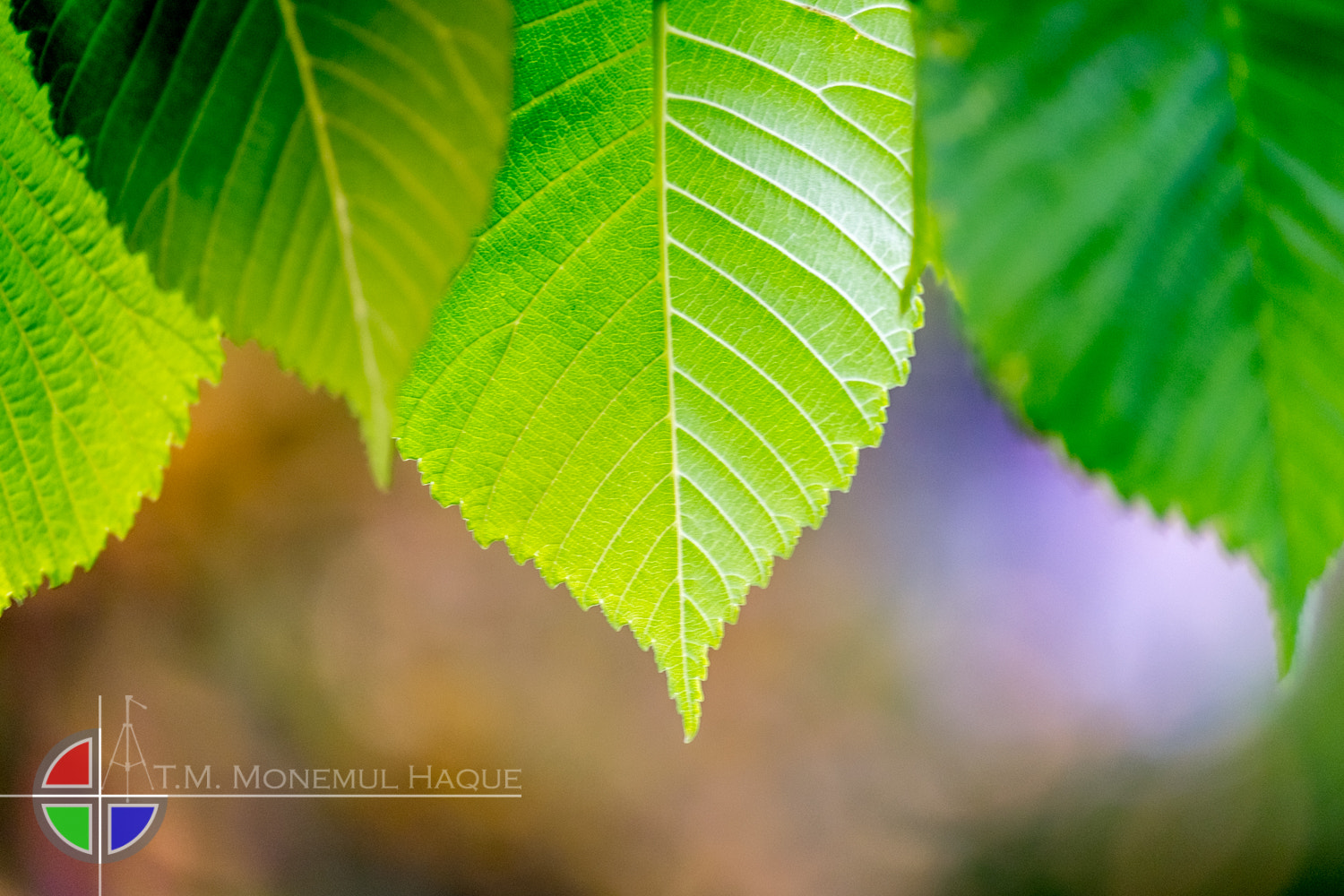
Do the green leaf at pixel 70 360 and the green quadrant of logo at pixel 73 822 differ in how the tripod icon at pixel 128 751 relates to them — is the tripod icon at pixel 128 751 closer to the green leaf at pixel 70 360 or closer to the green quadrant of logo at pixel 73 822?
the green quadrant of logo at pixel 73 822

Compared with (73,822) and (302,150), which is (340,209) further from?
Result: (73,822)

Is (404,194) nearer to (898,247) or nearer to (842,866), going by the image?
(898,247)

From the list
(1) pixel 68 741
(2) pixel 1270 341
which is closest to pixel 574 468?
(2) pixel 1270 341

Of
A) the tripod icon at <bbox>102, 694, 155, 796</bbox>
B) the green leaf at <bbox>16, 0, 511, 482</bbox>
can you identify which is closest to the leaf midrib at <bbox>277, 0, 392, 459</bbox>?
the green leaf at <bbox>16, 0, 511, 482</bbox>

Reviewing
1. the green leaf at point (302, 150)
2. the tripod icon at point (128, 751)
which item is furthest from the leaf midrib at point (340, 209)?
the tripod icon at point (128, 751)

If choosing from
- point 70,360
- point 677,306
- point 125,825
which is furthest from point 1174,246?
point 125,825
